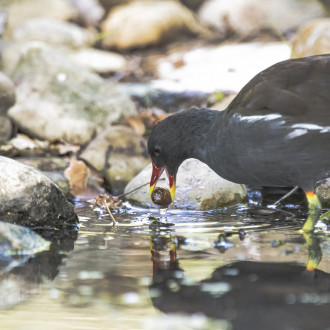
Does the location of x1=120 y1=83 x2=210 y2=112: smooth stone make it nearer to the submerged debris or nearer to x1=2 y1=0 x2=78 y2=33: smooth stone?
the submerged debris

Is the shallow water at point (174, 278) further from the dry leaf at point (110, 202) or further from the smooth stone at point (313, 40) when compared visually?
the smooth stone at point (313, 40)

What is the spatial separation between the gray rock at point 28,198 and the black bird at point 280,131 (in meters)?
1.17

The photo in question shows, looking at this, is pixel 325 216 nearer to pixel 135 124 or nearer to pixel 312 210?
pixel 312 210

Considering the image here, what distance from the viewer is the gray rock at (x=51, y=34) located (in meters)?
10.9

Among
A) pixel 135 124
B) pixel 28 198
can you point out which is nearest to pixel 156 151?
pixel 28 198

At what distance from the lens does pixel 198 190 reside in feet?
19.3

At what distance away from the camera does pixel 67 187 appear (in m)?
6.35

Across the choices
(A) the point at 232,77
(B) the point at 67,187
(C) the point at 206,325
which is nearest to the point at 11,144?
(B) the point at 67,187

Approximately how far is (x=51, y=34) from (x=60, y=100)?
11.2ft

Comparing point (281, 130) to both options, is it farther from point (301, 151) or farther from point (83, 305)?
point (83, 305)

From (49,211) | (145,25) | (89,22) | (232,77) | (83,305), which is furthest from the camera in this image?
(89,22)

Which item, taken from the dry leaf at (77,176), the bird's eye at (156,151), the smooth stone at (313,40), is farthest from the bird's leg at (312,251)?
the smooth stone at (313,40)

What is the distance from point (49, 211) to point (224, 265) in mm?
1559

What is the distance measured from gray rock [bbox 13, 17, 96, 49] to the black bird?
21.5 feet
